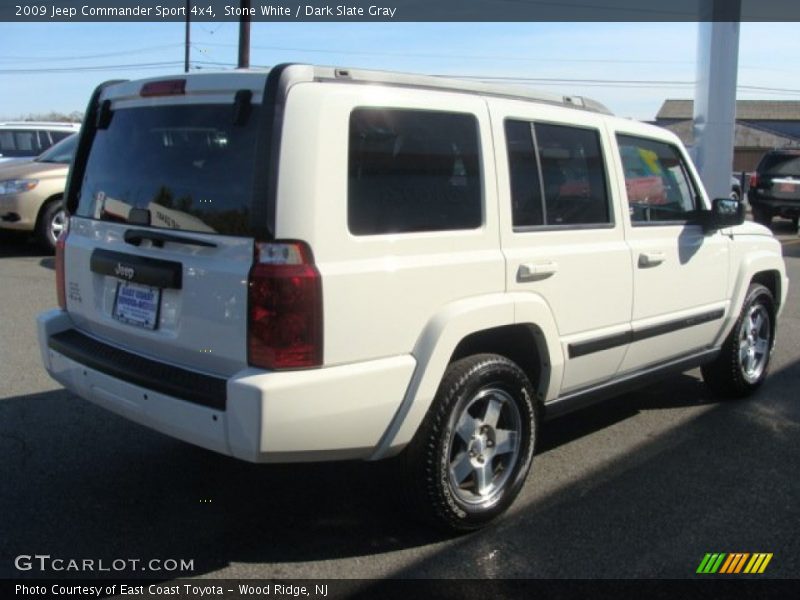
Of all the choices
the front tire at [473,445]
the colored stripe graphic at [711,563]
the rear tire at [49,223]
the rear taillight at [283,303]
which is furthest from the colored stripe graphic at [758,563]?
the rear tire at [49,223]

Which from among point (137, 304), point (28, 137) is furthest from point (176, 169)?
point (28, 137)

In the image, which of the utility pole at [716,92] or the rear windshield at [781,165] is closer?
the utility pole at [716,92]

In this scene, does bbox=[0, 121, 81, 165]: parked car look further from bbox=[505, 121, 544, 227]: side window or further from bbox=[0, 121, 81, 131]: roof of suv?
bbox=[505, 121, 544, 227]: side window

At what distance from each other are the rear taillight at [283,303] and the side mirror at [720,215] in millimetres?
2892

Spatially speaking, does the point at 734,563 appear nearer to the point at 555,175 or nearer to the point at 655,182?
the point at 555,175

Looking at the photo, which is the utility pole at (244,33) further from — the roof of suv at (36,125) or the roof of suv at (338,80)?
the roof of suv at (338,80)

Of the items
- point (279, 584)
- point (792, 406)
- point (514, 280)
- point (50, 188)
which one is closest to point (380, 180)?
point (514, 280)

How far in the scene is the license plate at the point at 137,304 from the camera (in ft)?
10.8

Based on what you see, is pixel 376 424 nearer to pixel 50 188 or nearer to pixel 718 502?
pixel 718 502

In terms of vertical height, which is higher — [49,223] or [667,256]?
[667,256]

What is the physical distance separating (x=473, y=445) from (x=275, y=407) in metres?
1.09

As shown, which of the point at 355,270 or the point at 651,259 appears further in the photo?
the point at 651,259

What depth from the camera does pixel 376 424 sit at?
3.14 meters

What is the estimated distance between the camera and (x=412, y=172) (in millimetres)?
3303
